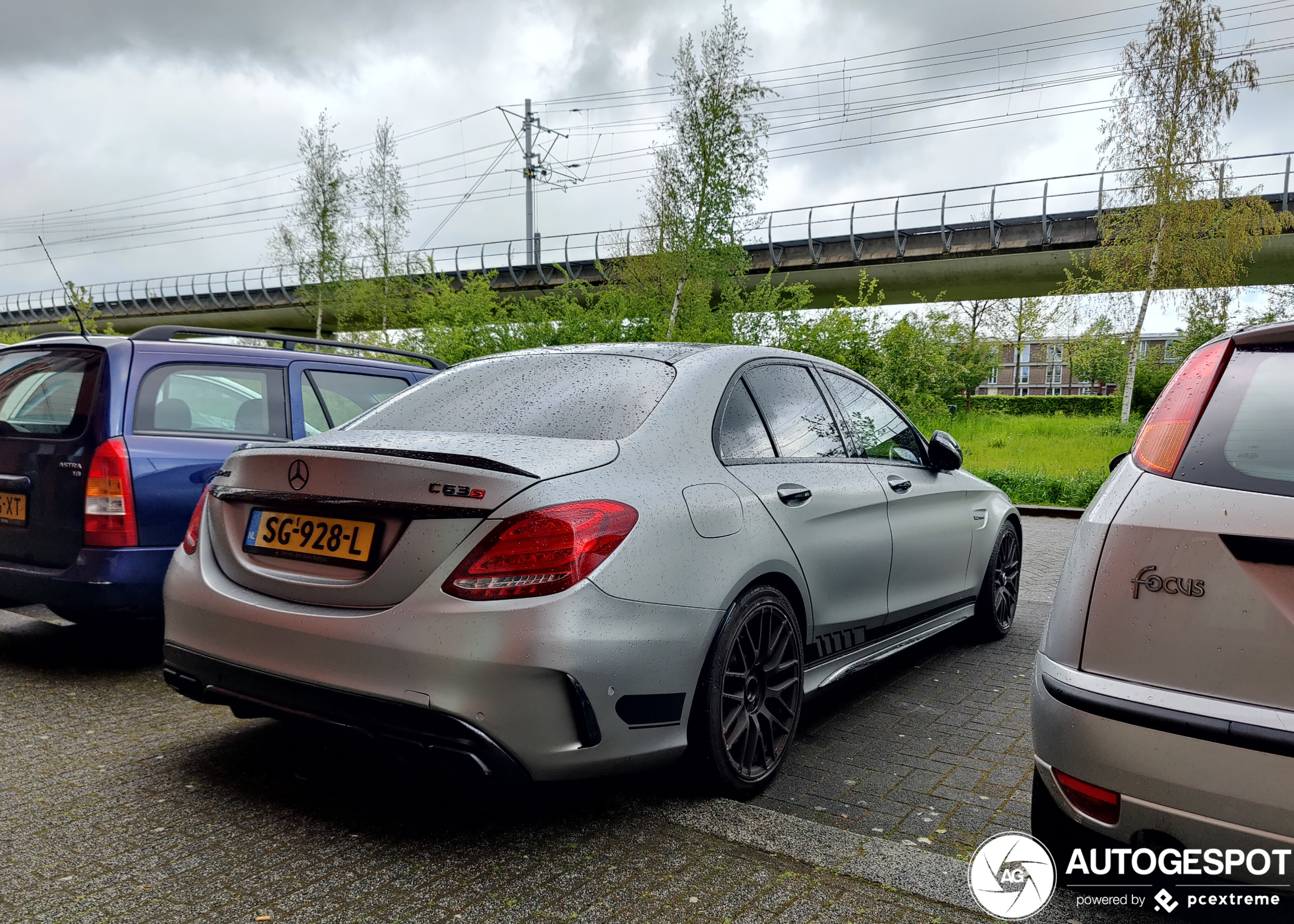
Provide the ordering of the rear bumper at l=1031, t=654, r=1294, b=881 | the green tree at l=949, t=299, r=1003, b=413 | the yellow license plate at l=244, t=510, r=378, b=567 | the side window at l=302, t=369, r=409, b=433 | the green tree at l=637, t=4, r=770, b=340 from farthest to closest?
the green tree at l=949, t=299, r=1003, b=413 < the green tree at l=637, t=4, r=770, b=340 < the side window at l=302, t=369, r=409, b=433 < the yellow license plate at l=244, t=510, r=378, b=567 < the rear bumper at l=1031, t=654, r=1294, b=881

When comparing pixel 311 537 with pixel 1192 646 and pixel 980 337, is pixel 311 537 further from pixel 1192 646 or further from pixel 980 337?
pixel 980 337

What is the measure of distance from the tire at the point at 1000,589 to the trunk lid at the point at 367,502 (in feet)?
10.9

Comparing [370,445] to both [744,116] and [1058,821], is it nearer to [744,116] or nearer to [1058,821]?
[1058,821]

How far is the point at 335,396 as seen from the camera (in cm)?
557

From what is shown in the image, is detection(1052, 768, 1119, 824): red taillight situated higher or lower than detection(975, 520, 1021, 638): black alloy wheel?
higher

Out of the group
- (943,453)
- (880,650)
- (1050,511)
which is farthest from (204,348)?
(1050,511)

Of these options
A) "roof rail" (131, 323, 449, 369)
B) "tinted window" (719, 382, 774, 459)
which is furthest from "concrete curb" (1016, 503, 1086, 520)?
"tinted window" (719, 382, 774, 459)

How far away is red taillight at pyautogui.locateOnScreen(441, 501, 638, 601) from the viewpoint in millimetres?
2557

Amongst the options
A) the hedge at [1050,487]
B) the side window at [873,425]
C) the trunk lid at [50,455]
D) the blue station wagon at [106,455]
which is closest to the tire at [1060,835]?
the side window at [873,425]

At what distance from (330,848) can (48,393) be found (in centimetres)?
308

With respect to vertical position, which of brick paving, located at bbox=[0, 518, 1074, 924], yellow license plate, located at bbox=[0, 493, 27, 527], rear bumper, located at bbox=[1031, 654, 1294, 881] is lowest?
brick paving, located at bbox=[0, 518, 1074, 924]

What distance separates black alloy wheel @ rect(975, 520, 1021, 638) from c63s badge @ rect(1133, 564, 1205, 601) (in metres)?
3.43

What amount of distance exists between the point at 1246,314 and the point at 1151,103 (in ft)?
30.5

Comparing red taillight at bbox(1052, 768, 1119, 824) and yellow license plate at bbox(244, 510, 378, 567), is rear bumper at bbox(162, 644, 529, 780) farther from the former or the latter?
red taillight at bbox(1052, 768, 1119, 824)
